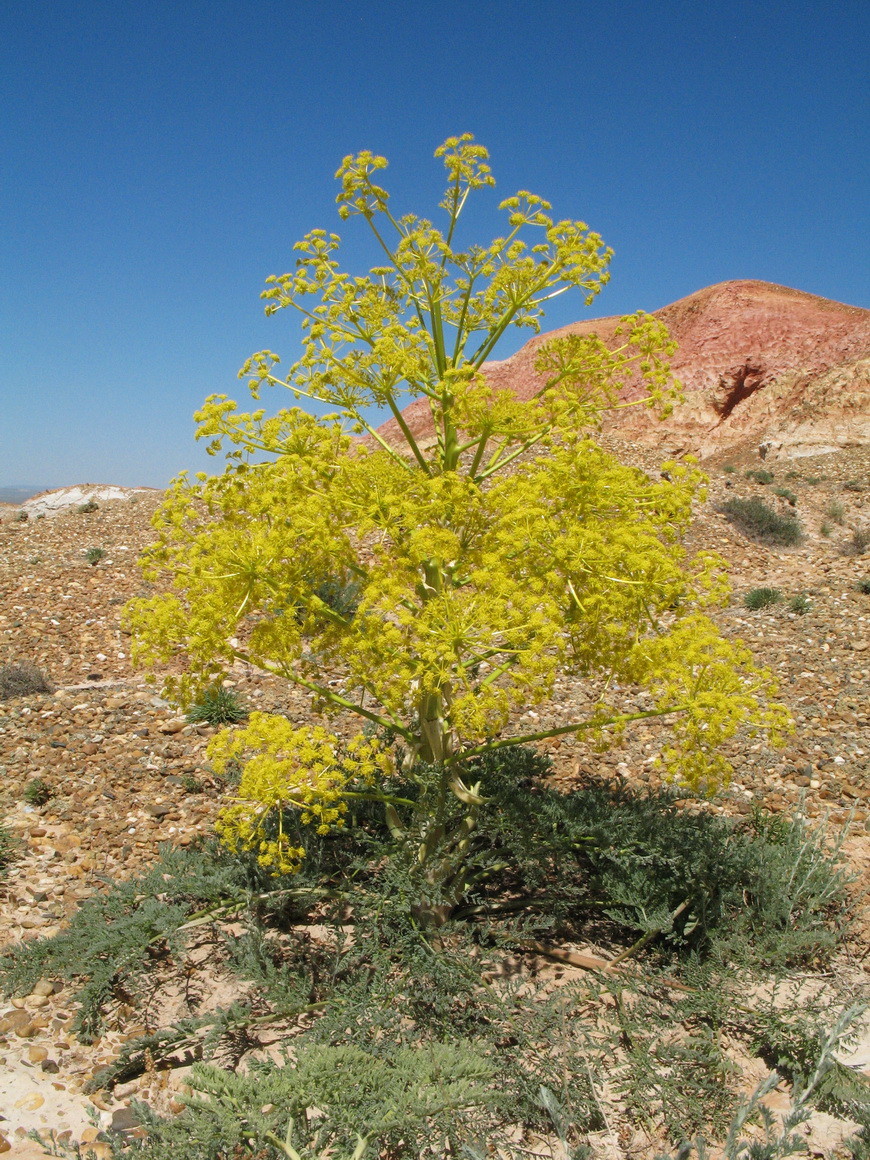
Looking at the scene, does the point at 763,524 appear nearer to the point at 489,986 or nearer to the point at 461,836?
the point at 461,836

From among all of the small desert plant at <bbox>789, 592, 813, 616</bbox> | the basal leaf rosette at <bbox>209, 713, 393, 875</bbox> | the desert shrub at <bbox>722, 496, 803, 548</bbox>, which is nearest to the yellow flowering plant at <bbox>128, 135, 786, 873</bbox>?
the basal leaf rosette at <bbox>209, 713, 393, 875</bbox>

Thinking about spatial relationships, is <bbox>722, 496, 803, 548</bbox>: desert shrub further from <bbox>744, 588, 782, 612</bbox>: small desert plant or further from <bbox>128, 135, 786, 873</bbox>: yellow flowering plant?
<bbox>128, 135, 786, 873</bbox>: yellow flowering plant

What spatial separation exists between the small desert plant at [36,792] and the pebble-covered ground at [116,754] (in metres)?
0.04

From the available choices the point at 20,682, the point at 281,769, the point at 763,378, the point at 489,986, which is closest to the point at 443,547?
the point at 281,769

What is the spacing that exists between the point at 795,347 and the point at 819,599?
15416 mm

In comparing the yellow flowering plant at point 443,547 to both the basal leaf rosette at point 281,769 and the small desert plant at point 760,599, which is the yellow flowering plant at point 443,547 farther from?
the small desert plant at point 760,599

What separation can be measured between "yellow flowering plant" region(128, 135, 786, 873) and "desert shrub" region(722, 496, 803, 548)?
9.80 m

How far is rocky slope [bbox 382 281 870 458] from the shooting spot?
18.4 meters

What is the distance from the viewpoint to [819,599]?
8906mm

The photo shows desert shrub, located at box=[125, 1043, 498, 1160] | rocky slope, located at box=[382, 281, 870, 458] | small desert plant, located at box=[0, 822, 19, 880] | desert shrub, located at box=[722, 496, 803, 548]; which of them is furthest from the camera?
rocky slope, located at box=[382, 281, 870, 458]

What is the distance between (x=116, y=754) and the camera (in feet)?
18.1

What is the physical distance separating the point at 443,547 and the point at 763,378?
21.4 m

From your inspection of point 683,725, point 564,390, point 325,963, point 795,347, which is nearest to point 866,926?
point 683,725

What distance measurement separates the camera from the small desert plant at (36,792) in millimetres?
4910
